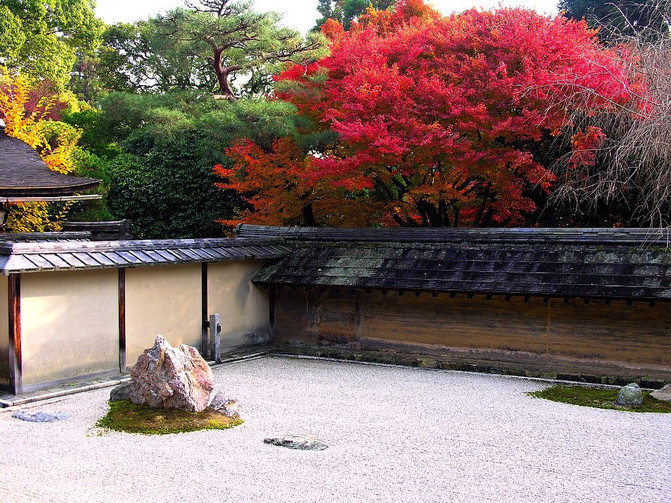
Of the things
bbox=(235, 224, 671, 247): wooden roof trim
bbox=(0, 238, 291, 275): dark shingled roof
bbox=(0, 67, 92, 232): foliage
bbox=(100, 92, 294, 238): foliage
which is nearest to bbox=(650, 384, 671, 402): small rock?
bbox=(235, 224, 671, 247): wooden roof trim

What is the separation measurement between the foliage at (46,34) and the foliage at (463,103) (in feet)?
62.5

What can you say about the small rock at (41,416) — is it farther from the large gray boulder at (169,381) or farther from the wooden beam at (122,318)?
the wooden beam at (122,318)

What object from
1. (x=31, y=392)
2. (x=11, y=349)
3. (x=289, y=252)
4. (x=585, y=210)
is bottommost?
(x=31, y=392)

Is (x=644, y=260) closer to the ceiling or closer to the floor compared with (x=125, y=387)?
closer to the ceiling

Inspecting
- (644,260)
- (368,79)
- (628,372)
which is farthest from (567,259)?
(368,79)

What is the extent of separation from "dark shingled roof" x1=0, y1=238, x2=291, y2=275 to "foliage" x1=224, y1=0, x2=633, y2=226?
2.48 metres

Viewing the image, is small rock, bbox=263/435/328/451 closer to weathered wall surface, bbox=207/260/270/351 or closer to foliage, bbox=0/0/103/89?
weathered wall surface, bbox=207/260/270/351

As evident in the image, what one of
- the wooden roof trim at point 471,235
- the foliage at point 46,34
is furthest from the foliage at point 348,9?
the wooden roof trim at point 471,235

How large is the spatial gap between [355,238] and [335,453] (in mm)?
7360

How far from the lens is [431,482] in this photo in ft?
21.1

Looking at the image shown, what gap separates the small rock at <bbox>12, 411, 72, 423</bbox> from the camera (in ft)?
28.3

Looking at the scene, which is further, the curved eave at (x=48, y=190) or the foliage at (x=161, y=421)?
the curved eave at (x=48, y=190)

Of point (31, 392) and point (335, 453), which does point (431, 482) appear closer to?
point (335, 453)

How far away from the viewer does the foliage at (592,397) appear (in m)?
9.42
